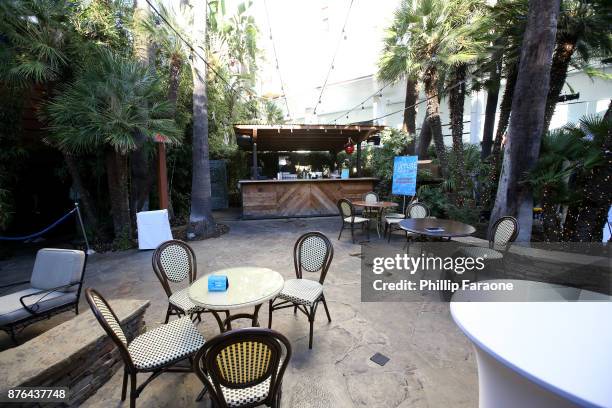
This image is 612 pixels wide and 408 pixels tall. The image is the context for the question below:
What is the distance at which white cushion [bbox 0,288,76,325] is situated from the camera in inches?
83.4

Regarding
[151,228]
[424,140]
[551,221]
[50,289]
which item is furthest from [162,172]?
[424,140]

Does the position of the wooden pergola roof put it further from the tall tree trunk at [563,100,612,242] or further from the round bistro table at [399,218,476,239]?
Result: the tall tree trunk at [563,100,612,242]

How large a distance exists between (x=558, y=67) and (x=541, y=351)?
242 inches

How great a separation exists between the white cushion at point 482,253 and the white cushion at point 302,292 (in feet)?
6.67

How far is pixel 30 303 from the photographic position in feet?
7.43

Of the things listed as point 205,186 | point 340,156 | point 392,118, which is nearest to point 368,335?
point 205,186

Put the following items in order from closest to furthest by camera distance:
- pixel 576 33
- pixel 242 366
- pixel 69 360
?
pixel 242 366 < pixel 69 360 < pixel 576 33

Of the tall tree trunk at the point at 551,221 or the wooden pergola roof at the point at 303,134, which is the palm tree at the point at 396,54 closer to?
the wooden pergola roof at the point at 303,134

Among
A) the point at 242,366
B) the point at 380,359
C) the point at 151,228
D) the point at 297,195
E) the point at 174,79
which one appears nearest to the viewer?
the point at 242,366

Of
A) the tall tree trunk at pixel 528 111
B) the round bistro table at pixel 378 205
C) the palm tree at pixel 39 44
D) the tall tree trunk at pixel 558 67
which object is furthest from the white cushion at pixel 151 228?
the tall tree trunk at pixel 558 67

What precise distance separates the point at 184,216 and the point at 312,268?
20.0ft

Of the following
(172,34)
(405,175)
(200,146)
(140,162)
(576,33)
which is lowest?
(405,175)

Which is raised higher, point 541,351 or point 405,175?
point 405,175

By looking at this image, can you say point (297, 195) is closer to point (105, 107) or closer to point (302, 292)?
point (105, 107)
